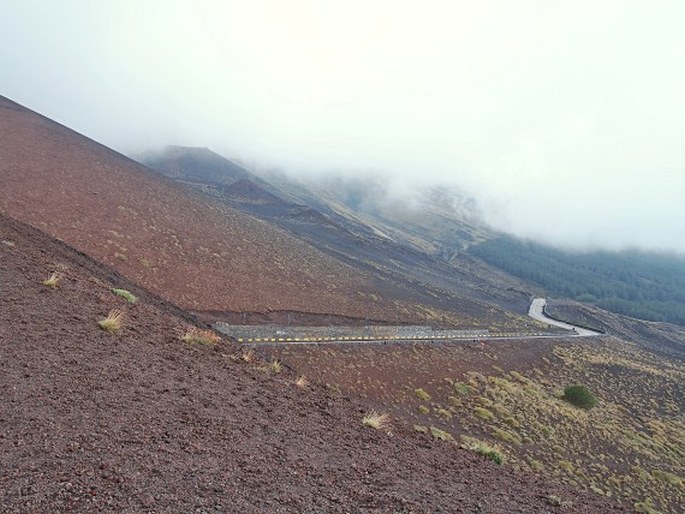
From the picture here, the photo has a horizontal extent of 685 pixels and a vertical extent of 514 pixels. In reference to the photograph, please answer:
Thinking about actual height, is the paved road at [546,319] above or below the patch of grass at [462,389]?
above

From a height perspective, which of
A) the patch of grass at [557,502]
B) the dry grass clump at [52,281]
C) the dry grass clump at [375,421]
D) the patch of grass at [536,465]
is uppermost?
the dry grass clump at [52,281]

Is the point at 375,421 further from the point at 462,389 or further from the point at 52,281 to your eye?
the point at 462,389

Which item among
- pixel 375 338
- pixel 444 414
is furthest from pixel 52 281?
pixel 375 338

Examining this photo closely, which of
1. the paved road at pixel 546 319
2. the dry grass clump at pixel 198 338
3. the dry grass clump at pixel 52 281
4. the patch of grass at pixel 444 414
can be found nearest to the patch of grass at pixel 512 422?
the patch of grass at pixel 444 414

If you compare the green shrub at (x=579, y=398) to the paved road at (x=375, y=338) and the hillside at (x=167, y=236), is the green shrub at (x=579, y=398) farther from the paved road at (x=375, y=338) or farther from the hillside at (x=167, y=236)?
the hillside at (x=167, y=236)

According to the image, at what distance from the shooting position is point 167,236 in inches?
1582

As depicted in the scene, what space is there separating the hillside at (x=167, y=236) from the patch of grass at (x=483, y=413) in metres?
16.2

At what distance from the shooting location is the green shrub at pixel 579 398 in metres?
34.2

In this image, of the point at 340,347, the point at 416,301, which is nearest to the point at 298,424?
the point at 340,347

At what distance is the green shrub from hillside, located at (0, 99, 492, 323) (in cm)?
1623

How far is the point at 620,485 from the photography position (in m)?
22.9

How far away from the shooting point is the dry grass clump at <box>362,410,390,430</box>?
10.5 meters

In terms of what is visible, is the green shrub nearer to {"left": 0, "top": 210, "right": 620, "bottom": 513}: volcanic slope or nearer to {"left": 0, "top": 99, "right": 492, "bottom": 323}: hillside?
{"left": 0, "top": 99, "right": 492, "bottom": 323}: hillside

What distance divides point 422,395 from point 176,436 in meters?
21.6
